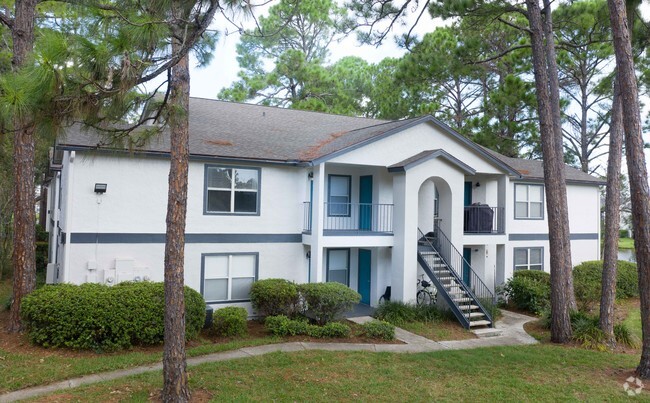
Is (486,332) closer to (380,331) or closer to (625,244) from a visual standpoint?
(380,331)

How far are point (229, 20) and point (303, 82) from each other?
2612cm

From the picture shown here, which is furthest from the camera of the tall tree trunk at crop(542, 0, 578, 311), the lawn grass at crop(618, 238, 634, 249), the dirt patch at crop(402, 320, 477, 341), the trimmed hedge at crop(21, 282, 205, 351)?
the lawn grass at crop(618, 238, 634, 249)

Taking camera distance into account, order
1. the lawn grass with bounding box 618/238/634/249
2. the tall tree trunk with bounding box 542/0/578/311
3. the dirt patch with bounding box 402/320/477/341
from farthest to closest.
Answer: the lawn grass with bounding box 618/238/634/249 < the dirt patch with bounding box 402/320/477/341 < the tall tree trunk with bounding box 542/0/578/311

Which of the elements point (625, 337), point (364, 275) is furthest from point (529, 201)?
point (364, 275)

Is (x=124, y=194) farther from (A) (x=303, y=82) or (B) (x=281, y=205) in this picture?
(A) (x=303, y=82)

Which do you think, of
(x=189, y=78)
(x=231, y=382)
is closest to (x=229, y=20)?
(x=189, y=78)

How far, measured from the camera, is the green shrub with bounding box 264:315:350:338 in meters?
11.5

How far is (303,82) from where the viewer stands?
32844mm

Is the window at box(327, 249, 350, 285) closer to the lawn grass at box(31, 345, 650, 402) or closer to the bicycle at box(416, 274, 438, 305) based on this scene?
the bicycle at box(416, 274, 438, 305)

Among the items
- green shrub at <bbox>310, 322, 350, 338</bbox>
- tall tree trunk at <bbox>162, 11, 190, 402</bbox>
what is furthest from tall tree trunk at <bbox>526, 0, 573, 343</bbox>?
tall tree trunk at <bbox>162, 11, 190, 402</bbox>

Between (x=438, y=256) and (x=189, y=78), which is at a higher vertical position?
(x=189, y=78)

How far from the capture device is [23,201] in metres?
10.7

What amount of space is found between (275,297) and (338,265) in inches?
152

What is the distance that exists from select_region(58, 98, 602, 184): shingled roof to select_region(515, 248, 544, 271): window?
2.83 metres
